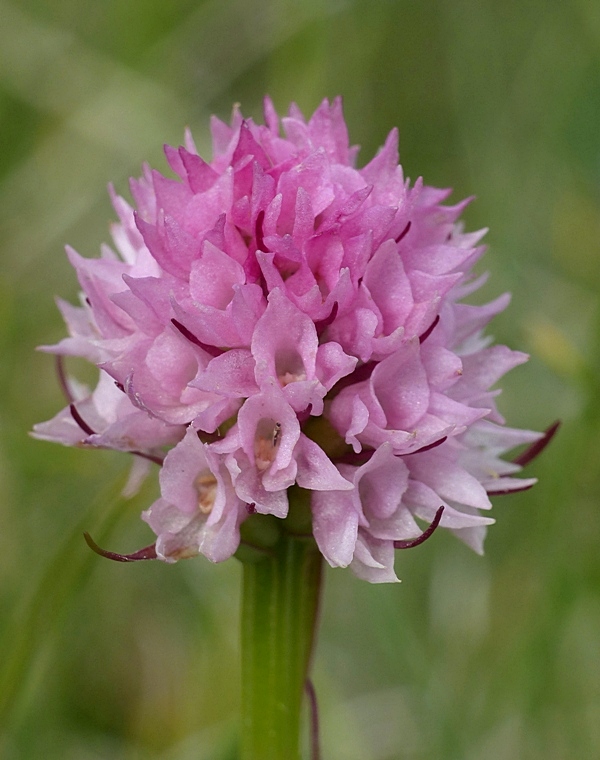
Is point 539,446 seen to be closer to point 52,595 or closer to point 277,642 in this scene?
point 277,642

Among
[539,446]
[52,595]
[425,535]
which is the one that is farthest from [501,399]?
[425,535]

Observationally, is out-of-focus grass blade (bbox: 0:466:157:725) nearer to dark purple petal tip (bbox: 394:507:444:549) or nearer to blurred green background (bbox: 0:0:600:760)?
blurred green background (bbox: 0:0:600:760)

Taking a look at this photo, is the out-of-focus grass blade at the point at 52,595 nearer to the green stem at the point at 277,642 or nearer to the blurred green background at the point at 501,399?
the blurred green background at the point at 501,399

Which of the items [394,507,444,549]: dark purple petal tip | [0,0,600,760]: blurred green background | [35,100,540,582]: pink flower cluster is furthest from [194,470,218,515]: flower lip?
[0,0,600,760]: blurred green background

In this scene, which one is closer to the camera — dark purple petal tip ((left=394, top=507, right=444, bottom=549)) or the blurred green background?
dark purple petal tip ((left=394, top=507, right=444, bottom=549))

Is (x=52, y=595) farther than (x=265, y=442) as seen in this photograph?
Yes

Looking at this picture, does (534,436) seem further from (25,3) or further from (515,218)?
(25,3)
